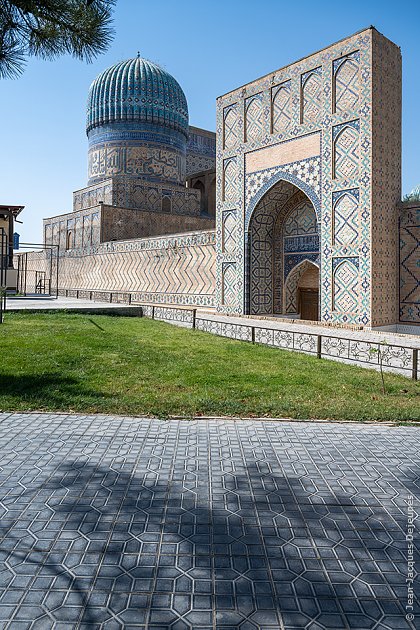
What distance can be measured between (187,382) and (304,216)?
380 inches

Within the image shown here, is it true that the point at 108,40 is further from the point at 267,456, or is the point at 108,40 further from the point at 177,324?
the point at 177,324

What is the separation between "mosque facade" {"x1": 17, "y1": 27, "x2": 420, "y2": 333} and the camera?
1080cm

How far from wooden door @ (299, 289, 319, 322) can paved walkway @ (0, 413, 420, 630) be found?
10.8 metres

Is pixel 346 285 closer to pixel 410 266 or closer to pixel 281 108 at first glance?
pixel 410 266

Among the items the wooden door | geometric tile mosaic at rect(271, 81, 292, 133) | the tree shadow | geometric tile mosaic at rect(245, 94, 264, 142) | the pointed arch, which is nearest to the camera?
the tree shadow

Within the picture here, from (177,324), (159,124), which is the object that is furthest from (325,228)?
(159,124)

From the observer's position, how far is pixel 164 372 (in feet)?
18.6

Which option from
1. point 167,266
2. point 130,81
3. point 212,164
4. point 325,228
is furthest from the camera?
point 212,164

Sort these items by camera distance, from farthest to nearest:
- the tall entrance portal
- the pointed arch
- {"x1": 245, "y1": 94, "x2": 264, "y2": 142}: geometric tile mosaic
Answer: the pointed arch, the tall entrance portal, {"x1": 245, "y1": 94, "x2": 264, "y2": 142}: geometric tile mosaic

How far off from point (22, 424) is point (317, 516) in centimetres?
248

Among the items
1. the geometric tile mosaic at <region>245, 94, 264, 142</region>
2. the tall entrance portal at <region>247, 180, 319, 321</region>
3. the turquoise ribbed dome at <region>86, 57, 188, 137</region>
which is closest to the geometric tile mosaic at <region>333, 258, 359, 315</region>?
the tall entrance portal at <region>247, 180, 319, 321</region>

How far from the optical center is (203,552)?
1902 millimetres

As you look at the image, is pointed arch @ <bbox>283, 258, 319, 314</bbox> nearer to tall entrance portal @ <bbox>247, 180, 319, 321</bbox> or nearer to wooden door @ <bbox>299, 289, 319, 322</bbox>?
tall entrance portal @ <bbox>247, 180, 319, 321</bbox>

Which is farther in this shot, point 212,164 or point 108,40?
point 212,164
